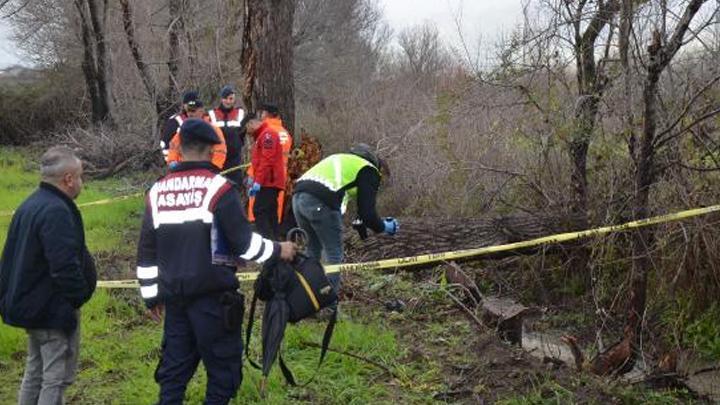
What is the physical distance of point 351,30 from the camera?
33031 millimetres

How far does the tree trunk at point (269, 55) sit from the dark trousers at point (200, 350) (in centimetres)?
729

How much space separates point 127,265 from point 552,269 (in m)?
4.99

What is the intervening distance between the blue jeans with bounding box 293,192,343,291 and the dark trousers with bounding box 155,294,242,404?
7.60 ft

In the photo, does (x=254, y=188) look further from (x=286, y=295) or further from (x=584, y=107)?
(x=286, y=295)

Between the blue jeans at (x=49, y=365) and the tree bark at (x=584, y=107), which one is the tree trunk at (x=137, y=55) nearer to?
the tree bark at (x=584, y=107)

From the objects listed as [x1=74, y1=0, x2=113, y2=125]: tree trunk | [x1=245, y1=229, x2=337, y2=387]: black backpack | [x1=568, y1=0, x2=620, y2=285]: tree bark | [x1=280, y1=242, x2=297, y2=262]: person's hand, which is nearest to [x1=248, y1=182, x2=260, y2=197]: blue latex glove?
[x1=568, y1=0, x2=620, y2=285]: tree bark

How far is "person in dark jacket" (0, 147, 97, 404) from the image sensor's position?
4219 mm

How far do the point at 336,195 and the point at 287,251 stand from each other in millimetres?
2061

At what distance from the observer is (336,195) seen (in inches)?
256

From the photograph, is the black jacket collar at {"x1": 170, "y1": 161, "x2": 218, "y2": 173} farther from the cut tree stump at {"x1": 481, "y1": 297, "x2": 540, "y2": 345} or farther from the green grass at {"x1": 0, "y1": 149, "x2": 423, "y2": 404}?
the cut tree stump at {"x1": 481, "y1": 297, "x2": 540, "y2": 345}

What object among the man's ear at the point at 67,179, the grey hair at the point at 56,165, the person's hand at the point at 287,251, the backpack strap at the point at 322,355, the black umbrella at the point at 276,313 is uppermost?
the grey hair at the point at 56,165

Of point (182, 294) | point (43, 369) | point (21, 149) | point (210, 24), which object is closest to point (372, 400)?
point (182, 294)

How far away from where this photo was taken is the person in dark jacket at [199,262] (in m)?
4.12

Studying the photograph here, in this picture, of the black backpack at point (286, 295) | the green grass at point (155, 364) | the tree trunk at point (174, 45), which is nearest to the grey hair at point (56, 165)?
the black backpack at point (286, 295)
